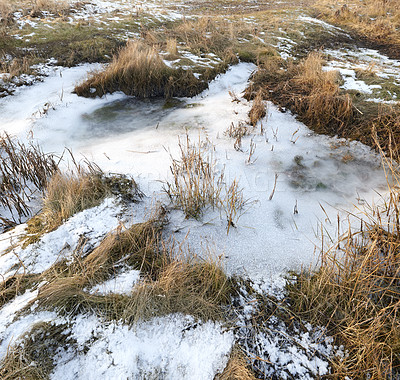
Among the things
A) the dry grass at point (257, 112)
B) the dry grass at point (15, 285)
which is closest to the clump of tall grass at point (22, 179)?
the dry grass at point (15, 285)

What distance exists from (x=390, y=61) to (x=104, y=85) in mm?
8276

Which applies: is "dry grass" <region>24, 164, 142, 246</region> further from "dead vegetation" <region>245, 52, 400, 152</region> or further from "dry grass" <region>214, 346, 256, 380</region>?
"dead vegetation" <region>245, 52, 400, 152</region>

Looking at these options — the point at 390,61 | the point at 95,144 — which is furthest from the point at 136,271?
the point at 390,61

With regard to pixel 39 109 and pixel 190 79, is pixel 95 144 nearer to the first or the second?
pixel 39 109

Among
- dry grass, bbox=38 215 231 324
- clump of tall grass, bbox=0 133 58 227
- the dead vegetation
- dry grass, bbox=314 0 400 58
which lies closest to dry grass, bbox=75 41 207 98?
the dead vegetation

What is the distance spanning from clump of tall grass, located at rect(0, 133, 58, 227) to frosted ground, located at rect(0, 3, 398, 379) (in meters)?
0.53

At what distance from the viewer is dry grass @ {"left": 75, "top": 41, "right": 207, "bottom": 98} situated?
590 cm

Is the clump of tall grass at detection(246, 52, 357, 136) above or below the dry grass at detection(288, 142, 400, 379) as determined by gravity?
above

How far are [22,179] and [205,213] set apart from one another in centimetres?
256

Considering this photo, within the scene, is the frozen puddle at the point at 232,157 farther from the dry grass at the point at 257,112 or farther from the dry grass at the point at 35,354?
the dry grass at the point at 35,354

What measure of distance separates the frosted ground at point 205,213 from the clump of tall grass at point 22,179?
0.53 meters

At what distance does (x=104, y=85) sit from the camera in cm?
592

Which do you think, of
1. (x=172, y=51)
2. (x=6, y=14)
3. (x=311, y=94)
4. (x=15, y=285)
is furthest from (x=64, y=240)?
(x=6, y=14)

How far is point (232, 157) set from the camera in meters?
3.94
